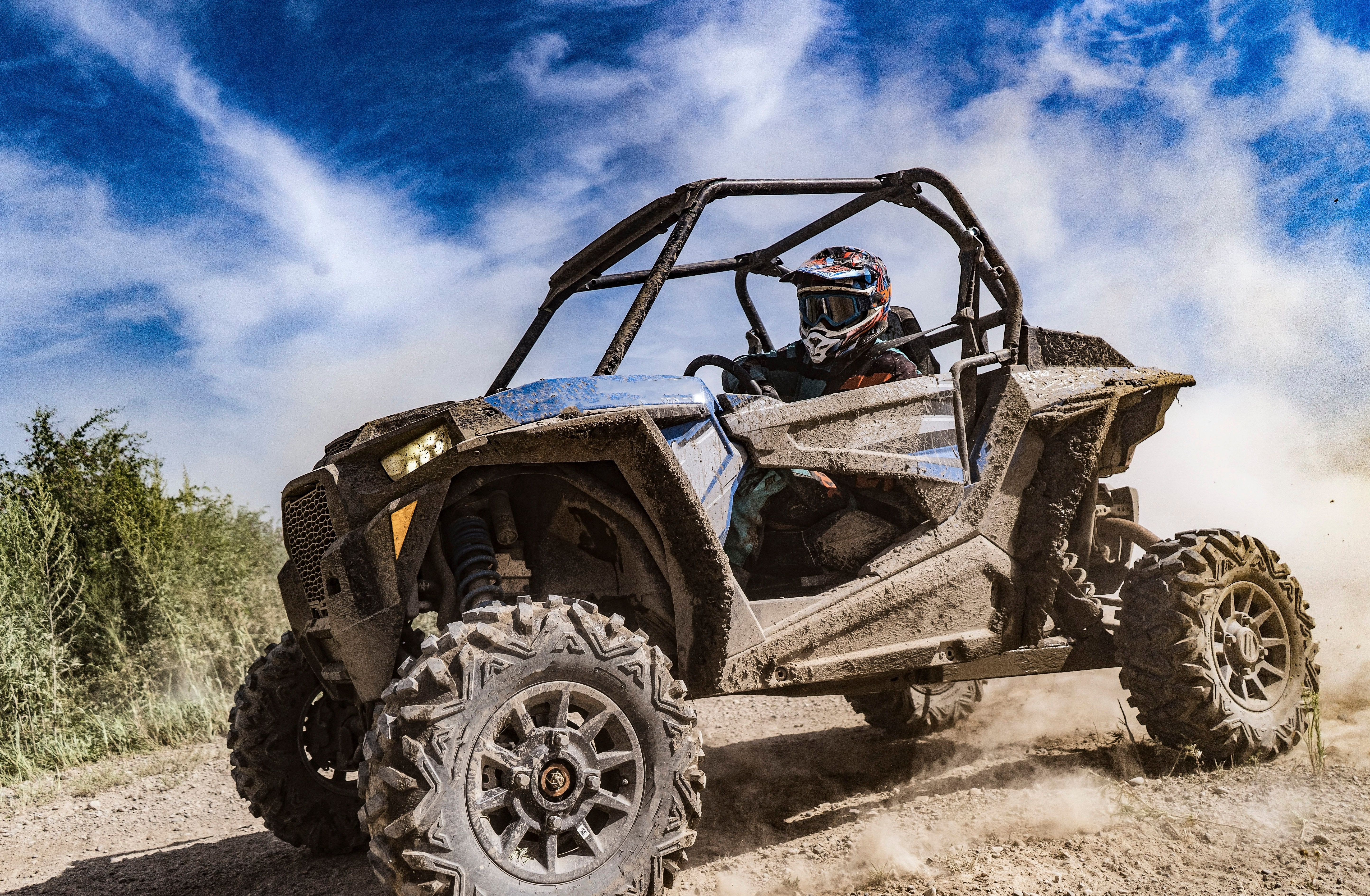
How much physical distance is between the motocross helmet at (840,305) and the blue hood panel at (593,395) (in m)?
1.41

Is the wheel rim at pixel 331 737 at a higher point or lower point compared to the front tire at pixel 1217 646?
higher

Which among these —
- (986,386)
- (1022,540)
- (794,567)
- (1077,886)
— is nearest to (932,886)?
(1077,886)

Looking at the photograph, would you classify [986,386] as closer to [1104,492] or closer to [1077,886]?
[1104,492]

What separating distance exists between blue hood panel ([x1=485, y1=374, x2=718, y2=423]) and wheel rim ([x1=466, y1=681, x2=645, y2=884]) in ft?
3.00

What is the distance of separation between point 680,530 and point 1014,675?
2156 mm

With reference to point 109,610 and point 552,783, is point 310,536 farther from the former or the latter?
point 109,610

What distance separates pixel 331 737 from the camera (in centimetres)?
449

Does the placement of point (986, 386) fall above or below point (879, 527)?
above

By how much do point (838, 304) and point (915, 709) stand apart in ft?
9.47

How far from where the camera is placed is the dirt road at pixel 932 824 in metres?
3.54

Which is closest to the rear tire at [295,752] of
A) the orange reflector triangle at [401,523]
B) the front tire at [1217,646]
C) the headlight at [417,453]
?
the orange reflector triangle at [401,523]

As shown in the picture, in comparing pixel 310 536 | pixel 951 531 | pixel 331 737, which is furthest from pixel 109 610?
pixel 951 531

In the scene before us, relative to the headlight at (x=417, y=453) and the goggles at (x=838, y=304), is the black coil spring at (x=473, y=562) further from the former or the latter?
the goggles at (x=838, y=304)

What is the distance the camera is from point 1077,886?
3.38 m
